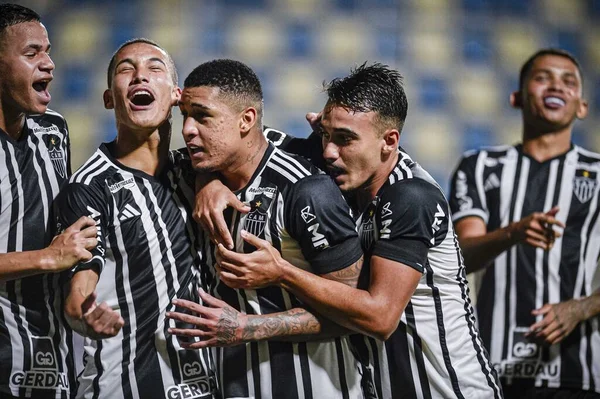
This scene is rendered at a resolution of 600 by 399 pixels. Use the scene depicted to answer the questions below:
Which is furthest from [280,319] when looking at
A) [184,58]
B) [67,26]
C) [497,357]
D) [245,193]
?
[67,26]

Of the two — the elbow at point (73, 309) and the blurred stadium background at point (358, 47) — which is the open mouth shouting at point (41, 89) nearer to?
the elbow at point (73, 309)

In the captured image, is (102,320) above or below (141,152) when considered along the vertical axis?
below

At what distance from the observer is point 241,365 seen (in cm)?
300

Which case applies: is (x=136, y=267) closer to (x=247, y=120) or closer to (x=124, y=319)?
(x=124, y=319)

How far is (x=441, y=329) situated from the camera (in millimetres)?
3021

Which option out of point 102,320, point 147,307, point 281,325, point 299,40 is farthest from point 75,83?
point 281,325

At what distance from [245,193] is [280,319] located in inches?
18.3

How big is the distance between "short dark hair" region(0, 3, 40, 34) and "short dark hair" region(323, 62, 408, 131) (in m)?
1.24

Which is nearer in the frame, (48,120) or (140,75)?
(140,75)

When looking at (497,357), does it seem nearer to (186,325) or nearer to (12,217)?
(186,325)

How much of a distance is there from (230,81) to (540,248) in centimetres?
179

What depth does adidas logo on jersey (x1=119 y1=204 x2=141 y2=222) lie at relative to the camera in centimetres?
304

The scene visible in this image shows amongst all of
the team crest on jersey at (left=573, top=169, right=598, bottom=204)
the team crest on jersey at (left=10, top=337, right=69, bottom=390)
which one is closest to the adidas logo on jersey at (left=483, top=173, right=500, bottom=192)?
the team crest on jersey at (left=573, top=169, right=598, bottom=204)

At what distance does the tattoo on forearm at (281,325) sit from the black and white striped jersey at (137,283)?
0.30 m
